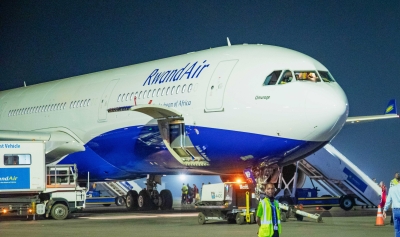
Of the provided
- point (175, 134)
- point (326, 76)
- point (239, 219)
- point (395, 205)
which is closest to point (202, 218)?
point (239, 219)

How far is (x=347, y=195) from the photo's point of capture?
28828mm

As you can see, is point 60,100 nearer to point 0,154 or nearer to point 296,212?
point 0,154

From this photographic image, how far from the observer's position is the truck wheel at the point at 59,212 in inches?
941

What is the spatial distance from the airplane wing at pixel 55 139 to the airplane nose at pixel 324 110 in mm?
10044

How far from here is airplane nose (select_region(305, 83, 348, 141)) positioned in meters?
18.5

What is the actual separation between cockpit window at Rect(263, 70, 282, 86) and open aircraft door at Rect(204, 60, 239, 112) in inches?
45.5

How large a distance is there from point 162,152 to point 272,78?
15.1 ft

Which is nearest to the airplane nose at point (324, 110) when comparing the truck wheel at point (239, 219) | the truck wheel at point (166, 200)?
the truck wheel at point (239, 219)

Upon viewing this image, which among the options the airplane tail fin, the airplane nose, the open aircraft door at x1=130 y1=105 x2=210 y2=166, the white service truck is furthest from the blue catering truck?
the airplane nose

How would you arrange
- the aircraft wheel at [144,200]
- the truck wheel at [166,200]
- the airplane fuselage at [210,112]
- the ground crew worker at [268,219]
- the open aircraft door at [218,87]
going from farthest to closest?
the truck wheel at [166,200] → the aircraft wheel at [144,200] → the open aircraft door at [218,87] → the airplane fuselage at [210,112] → the ground crew worker at [268,219]

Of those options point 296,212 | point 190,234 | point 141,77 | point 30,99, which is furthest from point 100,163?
point 190,234

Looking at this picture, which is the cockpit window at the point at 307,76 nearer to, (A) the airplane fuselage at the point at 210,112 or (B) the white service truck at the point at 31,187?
(A) the airplane fuselage at the point at 210,112

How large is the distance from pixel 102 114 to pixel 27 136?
11.5ft

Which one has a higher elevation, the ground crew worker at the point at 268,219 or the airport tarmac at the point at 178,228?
the ground crew worker at the point at 268,219
